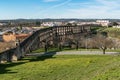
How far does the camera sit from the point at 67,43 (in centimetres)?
11644

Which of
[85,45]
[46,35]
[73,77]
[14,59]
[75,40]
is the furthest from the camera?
[46,35]

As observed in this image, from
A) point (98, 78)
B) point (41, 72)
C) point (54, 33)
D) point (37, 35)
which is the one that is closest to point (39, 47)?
point (37, 35)

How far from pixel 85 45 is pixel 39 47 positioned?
16889 millimetres

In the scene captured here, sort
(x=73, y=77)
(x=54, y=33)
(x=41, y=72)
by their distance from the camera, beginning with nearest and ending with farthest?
1. (x=73, y=77)
2. (x=41, y=72)
3. (x=54, y=33)

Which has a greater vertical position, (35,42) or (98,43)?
(98,43)

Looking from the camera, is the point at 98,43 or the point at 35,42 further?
the point at 35,42

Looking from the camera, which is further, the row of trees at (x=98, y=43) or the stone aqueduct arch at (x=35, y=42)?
the row of trees at (x=98, y=43)

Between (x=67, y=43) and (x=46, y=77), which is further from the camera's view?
(x=67, y=43)

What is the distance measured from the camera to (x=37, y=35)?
114 m

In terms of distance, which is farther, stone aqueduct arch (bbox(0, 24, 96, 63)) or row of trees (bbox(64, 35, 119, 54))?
row of trees (bbox(64, 35, 119, 54))

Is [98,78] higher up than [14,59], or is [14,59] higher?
[98,78]

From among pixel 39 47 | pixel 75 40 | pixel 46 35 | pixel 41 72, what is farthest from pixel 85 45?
pixel 41 72

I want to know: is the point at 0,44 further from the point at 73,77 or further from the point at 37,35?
the point at 73,77

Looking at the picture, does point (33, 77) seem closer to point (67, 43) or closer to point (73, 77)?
Answer: point (73, 77)
